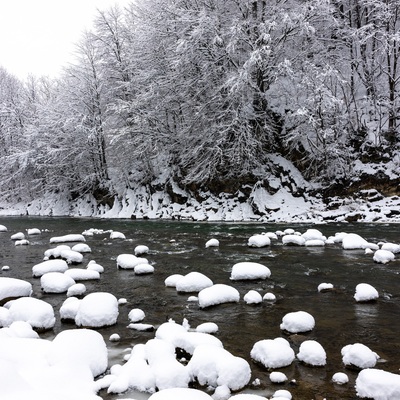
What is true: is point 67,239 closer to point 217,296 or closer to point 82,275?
point 82,275

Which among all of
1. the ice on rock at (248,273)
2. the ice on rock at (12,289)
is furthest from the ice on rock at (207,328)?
the ice on rock at (12,289)

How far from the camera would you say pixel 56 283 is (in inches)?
208

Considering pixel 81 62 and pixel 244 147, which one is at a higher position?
pixel 81 62

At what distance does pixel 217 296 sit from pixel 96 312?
5.12 feet

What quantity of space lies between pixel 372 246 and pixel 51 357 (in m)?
6.97

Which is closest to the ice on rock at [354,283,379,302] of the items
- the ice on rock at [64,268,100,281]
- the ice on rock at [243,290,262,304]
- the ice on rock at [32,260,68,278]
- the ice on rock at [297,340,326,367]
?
the ice on rock at [243,290,262,304]

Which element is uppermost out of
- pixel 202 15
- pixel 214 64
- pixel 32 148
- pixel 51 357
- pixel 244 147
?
pixel 202 15

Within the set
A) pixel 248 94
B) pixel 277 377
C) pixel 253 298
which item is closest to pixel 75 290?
pixel 253 298

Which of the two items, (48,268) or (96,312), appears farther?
(48,268)

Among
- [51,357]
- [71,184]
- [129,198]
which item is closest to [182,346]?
[51,357]

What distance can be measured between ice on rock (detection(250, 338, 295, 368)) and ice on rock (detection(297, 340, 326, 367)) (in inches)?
3.5

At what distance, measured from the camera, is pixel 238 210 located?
48.3 ft

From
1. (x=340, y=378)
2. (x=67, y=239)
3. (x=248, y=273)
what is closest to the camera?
(x=340, y=378)

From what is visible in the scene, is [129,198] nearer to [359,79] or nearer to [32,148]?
[32,148]
